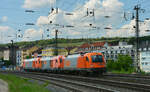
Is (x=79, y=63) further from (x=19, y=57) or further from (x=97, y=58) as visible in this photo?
(x=19, y=57)

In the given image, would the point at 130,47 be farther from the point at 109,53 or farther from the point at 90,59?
the point at 90,59

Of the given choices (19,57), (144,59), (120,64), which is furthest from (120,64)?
(19,57)

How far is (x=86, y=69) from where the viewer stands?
30312mm

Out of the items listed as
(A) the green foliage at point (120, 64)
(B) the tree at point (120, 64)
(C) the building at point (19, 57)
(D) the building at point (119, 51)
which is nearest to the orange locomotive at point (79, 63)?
(A) the green foliage at point (120, 64)

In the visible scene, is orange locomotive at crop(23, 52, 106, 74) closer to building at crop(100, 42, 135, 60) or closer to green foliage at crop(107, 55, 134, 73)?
green foliage at crop(107, 55, 134, 73)

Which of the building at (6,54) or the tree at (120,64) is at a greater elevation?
the building at (6,54)

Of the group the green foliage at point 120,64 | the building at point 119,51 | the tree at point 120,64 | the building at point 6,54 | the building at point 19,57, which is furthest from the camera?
the building at point 6,54

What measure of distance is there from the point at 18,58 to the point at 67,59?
494 feet

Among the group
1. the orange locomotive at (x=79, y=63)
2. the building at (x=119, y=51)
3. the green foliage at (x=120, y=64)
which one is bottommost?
the green foliage at (x=120, y=64)

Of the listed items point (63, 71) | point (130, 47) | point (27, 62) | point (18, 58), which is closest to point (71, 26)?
point (63, 71)

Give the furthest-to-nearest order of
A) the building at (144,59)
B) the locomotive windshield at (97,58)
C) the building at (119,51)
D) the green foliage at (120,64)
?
the building at (119,51) → the building at (144,59) → the green foliage at (120,64) → the locomotive windshield at (97,58)

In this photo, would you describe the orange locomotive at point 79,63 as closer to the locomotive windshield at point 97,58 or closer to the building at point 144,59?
the locomotive windshield at point 97,58

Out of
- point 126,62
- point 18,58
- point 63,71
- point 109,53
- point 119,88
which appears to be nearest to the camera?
point 119,88

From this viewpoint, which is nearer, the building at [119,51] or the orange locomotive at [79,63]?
the orange locomotive at [79,63]
